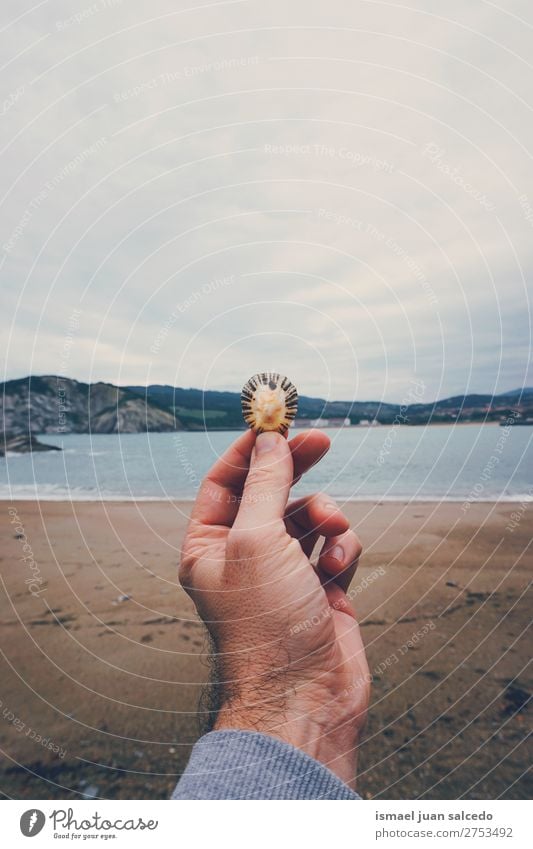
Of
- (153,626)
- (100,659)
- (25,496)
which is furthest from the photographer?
(25,496)

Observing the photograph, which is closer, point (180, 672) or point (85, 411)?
point (180, 672)

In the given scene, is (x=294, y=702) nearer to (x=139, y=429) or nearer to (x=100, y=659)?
(x=100, y=659)

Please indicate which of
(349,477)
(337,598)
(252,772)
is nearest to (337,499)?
(349,477)

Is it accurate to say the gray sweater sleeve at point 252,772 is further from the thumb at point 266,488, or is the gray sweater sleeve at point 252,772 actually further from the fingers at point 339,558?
the fingers at point 339,558

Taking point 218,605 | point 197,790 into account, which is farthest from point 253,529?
point 197,790

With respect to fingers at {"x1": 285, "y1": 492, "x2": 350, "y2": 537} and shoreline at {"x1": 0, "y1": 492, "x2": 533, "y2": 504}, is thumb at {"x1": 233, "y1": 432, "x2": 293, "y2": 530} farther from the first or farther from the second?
shoreline at {"x1": 0, "y1": 492, "x2": 533, "y2": 504}

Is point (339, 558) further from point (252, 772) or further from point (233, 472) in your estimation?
point (252, 772)
